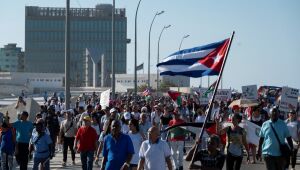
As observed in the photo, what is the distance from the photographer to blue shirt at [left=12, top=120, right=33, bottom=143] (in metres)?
16.3

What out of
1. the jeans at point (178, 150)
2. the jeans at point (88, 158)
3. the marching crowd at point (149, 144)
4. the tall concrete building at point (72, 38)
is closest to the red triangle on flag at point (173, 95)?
the marching crowd at point (149, 144)

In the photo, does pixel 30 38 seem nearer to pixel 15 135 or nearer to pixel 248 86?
pixel 248 86

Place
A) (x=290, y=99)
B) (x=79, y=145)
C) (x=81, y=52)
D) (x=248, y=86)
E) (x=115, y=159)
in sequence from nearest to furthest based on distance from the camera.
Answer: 1. (x=115, y=159)
2. (x=79, y=145)
3. (x=290, y=99)
4. (x=248, y=86)
5. (x=81, y=52)

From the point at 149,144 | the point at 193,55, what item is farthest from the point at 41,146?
the point at 149,144

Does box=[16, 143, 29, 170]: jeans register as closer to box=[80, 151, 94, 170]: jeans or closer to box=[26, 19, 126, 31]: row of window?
box=[80, 151, 94, 170]: jeans

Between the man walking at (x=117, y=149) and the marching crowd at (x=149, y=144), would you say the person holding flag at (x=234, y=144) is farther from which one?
the man walking at (x=117, y=149)

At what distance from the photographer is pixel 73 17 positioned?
16938cm

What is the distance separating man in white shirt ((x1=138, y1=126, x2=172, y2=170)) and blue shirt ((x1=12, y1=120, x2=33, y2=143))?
237 inches

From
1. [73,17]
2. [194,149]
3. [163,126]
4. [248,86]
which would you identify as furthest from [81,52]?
[194,149]

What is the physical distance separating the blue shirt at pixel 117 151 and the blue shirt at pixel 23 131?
515cm

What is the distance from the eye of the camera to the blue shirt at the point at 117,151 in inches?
449

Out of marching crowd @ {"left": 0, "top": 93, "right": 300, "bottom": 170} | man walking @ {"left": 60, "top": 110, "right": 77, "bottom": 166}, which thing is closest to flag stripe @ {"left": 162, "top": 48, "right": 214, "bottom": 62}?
marching crowd @ {"left": 0, "top": 93, "right": 300, "bottom": 170}

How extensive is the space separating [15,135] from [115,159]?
5.35 m

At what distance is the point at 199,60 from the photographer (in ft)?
47.5
